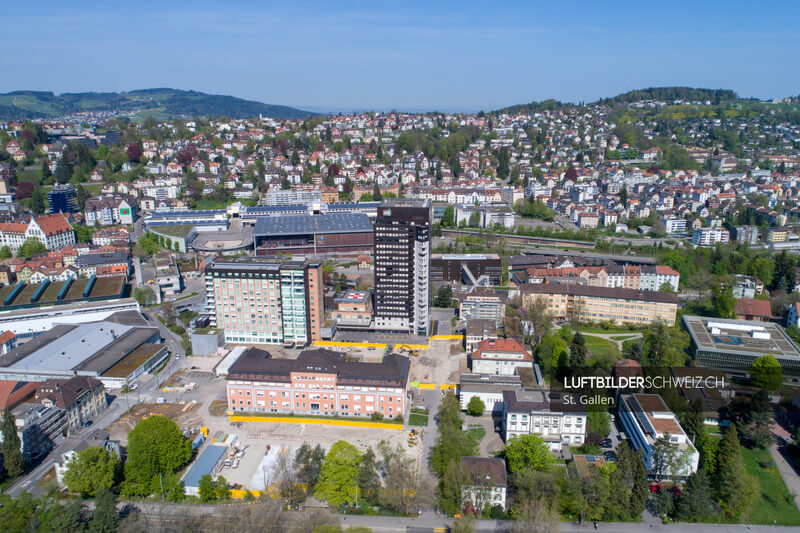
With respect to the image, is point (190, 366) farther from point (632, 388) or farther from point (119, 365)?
point (632, 388)

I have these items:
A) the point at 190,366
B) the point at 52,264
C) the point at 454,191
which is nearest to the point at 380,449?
the point at 190,366

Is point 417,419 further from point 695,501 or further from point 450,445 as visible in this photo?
point 695,501

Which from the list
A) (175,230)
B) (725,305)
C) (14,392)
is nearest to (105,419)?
(14,392)

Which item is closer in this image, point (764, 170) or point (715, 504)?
point (715, 504)

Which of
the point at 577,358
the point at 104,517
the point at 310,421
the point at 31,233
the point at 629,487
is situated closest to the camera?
the point at 104,517

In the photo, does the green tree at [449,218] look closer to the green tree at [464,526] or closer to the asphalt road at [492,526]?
the asphalt road at [492,526]
